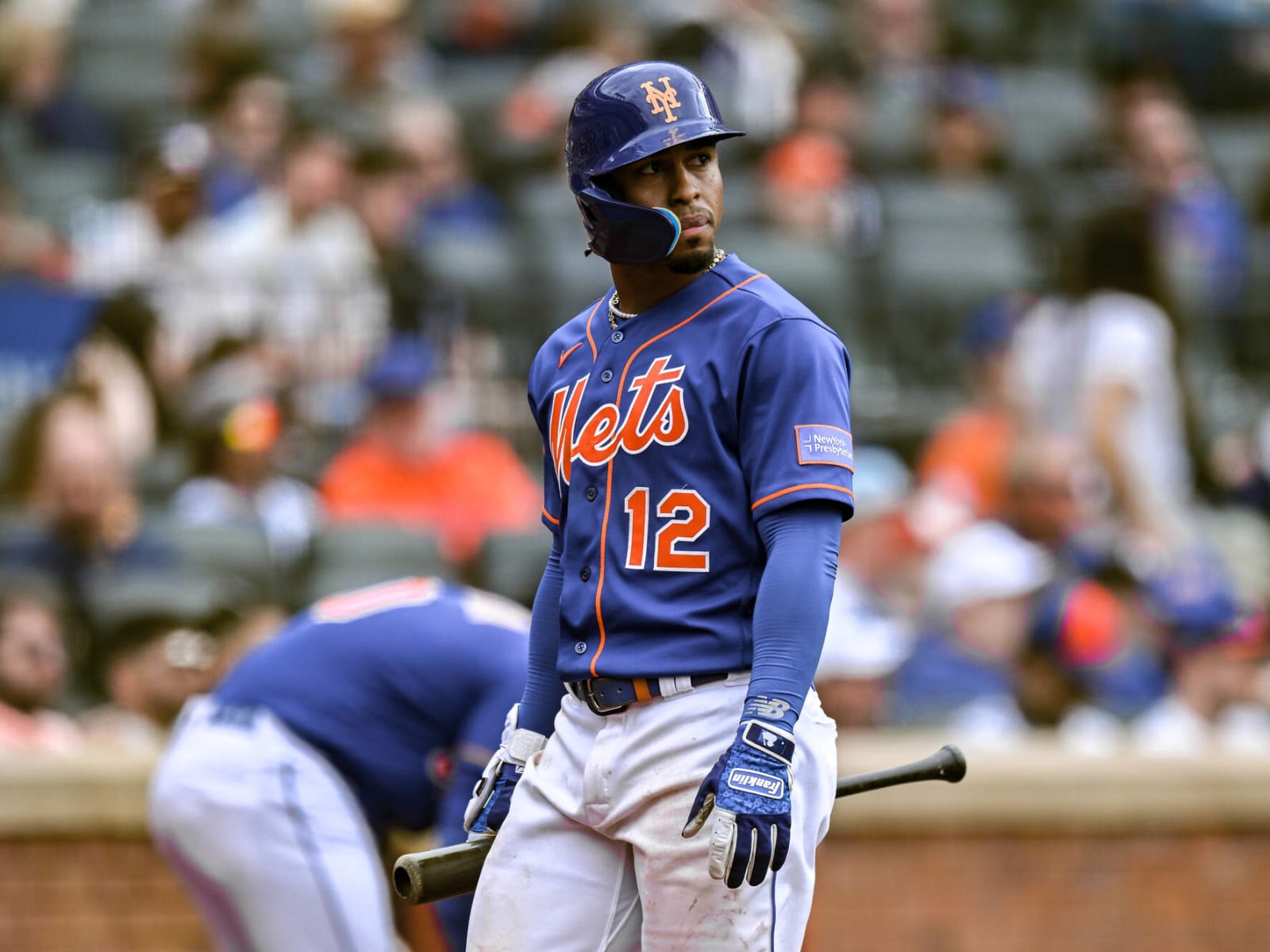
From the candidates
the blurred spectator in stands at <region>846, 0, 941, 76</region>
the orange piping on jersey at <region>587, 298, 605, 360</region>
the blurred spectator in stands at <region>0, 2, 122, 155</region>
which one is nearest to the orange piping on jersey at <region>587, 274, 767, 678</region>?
the orange piping on jersey at <region>587, 298, 605, 360</region>

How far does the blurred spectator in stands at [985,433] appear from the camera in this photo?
8359 mm

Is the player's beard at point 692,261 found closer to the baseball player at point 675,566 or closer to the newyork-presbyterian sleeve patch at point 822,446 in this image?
the baseball player at point 675,566

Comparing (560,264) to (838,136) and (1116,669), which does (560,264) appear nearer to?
(838,136)

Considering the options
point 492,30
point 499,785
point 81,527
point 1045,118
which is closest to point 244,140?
point 492,30

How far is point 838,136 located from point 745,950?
7632 millimetres

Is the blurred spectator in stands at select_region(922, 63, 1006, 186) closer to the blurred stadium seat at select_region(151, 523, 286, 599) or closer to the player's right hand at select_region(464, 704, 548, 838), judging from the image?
the blurred stadium seat at select_region(151, 523, 286, 599)

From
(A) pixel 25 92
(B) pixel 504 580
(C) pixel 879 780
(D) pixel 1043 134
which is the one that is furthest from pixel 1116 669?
(A) pixel 25 92

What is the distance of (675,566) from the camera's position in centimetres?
338

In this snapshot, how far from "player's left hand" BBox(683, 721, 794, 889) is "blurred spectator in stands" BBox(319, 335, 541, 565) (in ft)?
15.2

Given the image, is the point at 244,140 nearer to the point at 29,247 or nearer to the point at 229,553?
the point at 29,247

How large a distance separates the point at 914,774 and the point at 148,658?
3.31 m

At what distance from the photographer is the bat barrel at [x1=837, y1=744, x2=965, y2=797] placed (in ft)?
11.9

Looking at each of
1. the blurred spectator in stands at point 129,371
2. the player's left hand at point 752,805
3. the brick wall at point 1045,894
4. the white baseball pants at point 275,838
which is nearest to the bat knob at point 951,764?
the player's left hand at point 752,805

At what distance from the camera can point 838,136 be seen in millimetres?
10414
